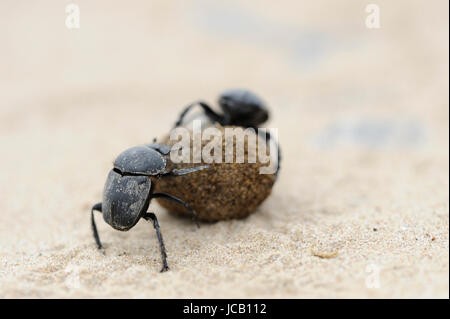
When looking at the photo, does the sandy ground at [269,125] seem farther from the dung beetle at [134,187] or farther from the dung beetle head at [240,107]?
the dung beetle head at [240,107]

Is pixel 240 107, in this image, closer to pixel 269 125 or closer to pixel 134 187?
pixel 134 187

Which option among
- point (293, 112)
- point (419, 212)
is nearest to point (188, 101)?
point (293, 112)

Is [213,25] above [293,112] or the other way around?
above

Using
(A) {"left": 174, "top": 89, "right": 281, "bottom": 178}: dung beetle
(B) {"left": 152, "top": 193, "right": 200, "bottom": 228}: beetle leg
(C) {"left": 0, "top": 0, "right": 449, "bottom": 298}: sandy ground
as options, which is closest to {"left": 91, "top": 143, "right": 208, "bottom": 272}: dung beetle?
(B) {"left": 152, "top": 193, "right": 200, "bottom": 228}: beetle leg

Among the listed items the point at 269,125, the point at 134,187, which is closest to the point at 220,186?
the point at 134,187

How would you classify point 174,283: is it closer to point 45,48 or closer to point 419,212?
point 419,212

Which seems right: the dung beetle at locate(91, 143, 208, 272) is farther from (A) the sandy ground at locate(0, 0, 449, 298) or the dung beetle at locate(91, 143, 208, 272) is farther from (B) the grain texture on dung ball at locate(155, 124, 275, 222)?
(A) the sandy ground at locate(0, 0, 449, 298)

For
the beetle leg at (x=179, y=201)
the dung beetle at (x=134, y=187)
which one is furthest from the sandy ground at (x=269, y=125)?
the dung beetle at (x=134, y=187)
